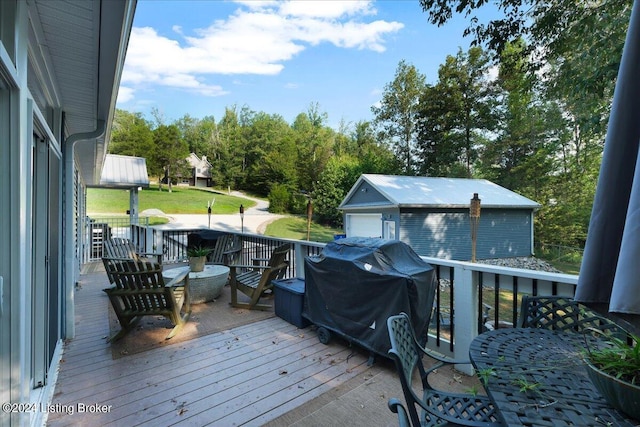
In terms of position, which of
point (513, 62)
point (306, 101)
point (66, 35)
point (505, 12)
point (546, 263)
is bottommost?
point (546, 263)

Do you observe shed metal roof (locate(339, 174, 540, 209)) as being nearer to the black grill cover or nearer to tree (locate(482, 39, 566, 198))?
tree (locate(482, 39, 566, 198))

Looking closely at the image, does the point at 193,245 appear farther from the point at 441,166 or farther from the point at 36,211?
the point at 441,166

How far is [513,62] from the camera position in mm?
5871

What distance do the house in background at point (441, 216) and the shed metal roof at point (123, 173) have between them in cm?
876

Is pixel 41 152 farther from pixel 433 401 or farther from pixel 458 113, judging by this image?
pixel 458 113

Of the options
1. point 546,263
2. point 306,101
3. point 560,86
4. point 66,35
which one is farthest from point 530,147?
point 306,101

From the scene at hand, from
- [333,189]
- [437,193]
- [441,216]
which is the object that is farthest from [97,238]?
[333,189]

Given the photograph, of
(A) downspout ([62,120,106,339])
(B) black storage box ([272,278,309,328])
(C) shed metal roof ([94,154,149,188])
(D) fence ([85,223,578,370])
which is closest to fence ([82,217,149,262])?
(C) shed metal roof ([94,154,149,188])

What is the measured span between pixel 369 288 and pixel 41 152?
285 centimetres

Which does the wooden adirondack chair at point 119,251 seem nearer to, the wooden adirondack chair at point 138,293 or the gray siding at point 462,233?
the wooden adirondack chair at point 138,293

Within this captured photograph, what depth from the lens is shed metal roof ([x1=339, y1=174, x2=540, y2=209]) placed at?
39.5 ft

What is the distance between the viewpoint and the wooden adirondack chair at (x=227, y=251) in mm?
6351

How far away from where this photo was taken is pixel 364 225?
1441cm

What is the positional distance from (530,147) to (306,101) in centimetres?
2519
